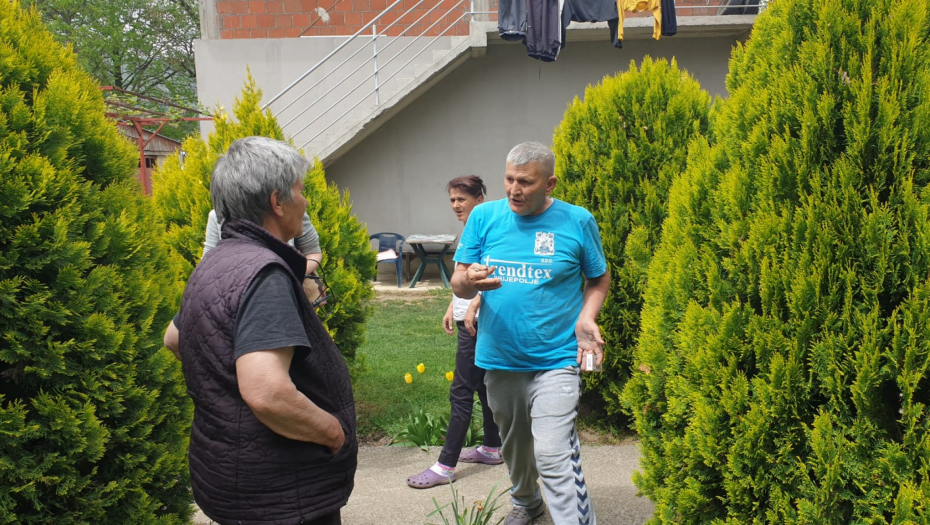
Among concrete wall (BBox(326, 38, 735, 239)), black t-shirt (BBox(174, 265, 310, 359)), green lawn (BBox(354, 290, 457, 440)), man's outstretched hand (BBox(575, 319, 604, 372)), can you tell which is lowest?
green lawn (BBox(354, 290, 457, 440))

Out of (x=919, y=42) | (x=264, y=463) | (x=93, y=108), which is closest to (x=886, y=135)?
(x=919, y=42)

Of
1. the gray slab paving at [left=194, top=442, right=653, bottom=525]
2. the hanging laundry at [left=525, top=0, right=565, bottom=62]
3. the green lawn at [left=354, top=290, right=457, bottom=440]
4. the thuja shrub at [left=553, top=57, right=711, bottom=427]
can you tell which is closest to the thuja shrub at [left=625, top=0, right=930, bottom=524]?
the gray slab paving at [left=194, top=442, right=653, bottom=525]

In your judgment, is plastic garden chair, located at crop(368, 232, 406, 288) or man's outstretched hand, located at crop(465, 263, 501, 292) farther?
plastic garden chair, located at crop(368, 232, 406, 288)

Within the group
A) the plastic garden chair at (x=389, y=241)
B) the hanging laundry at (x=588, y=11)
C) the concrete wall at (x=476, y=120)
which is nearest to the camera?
the hanging laundry at (x=588, y=11)

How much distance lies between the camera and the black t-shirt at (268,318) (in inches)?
74.4

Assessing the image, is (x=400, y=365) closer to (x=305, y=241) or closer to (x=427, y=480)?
(x=427, y=480)

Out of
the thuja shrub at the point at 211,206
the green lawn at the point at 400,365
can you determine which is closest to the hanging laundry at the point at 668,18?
the green lawn at the point at 400,365

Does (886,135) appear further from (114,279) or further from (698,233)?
(114,279)

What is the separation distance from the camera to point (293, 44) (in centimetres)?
1321

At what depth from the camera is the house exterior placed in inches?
515

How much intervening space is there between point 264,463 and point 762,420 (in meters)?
1.43

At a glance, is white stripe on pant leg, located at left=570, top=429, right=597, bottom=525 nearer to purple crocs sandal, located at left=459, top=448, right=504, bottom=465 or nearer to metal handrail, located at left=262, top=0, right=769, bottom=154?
purple crocs sandal, located at left=459, top=448, right=504, bottom=465

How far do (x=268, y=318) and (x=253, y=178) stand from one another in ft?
1.43

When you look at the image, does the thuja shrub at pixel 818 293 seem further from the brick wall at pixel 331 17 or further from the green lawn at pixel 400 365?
the brick wall at pixel 331 17
